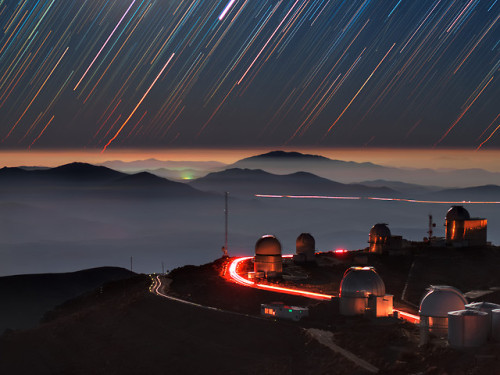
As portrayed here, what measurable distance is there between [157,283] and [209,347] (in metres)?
28.0

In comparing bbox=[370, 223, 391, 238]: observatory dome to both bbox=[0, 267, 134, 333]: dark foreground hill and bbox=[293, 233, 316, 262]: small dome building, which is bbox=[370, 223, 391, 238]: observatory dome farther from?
bbox=[0, 267, 134, 333]: dark foreground hill

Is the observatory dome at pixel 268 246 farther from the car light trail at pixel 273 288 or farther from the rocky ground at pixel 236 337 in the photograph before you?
the rocky ground at pixel 236 337

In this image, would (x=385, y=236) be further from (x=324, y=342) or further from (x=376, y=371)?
(x=376, y=371)

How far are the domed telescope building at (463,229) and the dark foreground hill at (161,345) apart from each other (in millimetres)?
38401

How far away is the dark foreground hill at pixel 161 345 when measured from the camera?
49406mm

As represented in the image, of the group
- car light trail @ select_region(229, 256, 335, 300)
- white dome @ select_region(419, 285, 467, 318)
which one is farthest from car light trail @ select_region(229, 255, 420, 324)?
white dome @ select_region(419, 285, 467, 318)

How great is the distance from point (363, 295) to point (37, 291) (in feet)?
267

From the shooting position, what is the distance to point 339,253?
298 ft

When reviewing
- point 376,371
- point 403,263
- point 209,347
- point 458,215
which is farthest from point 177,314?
point 458,215

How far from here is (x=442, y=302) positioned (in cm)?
4688

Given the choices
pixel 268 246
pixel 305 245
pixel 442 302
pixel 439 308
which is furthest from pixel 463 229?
pixel 439 308

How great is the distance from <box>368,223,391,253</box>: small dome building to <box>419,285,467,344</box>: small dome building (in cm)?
4029

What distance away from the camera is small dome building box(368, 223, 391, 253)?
8781cm

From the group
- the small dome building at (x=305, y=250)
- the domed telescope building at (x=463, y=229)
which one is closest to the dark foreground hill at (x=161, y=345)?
the small dome building at (x=305, y=250)
